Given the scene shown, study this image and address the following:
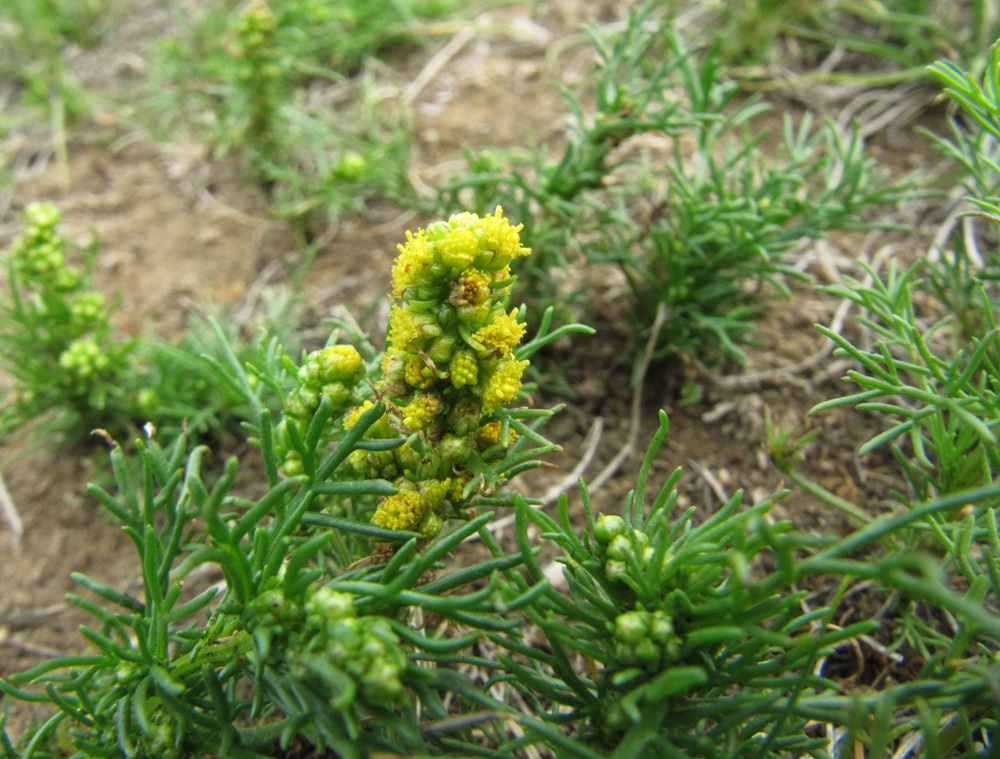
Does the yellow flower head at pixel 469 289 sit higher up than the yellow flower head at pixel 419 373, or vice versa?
the yellow flower head at pixel 469 289

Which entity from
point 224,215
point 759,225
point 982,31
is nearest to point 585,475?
point 759,225

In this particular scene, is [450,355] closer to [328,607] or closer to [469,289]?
[469,289]

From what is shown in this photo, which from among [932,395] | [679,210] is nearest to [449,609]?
[932,395]

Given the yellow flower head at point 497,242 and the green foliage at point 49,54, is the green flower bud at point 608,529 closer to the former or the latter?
the yellow flower head at point 497,242

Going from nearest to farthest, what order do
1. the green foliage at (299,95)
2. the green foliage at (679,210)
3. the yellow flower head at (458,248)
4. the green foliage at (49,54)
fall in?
the yellow flower head at (458,248) → the green foliage at (679,210) → the green foliage at (299,95) → the green foliage at (49,54)

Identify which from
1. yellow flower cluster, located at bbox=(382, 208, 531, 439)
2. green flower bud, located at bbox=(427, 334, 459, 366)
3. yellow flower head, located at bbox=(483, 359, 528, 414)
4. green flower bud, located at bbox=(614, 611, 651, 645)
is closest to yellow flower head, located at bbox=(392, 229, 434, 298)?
yellow flower cluster, located at bbox=(382, 208, 531, 439)

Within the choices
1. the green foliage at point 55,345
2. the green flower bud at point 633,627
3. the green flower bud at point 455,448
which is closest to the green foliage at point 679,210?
the green flower bud at point 455,448
